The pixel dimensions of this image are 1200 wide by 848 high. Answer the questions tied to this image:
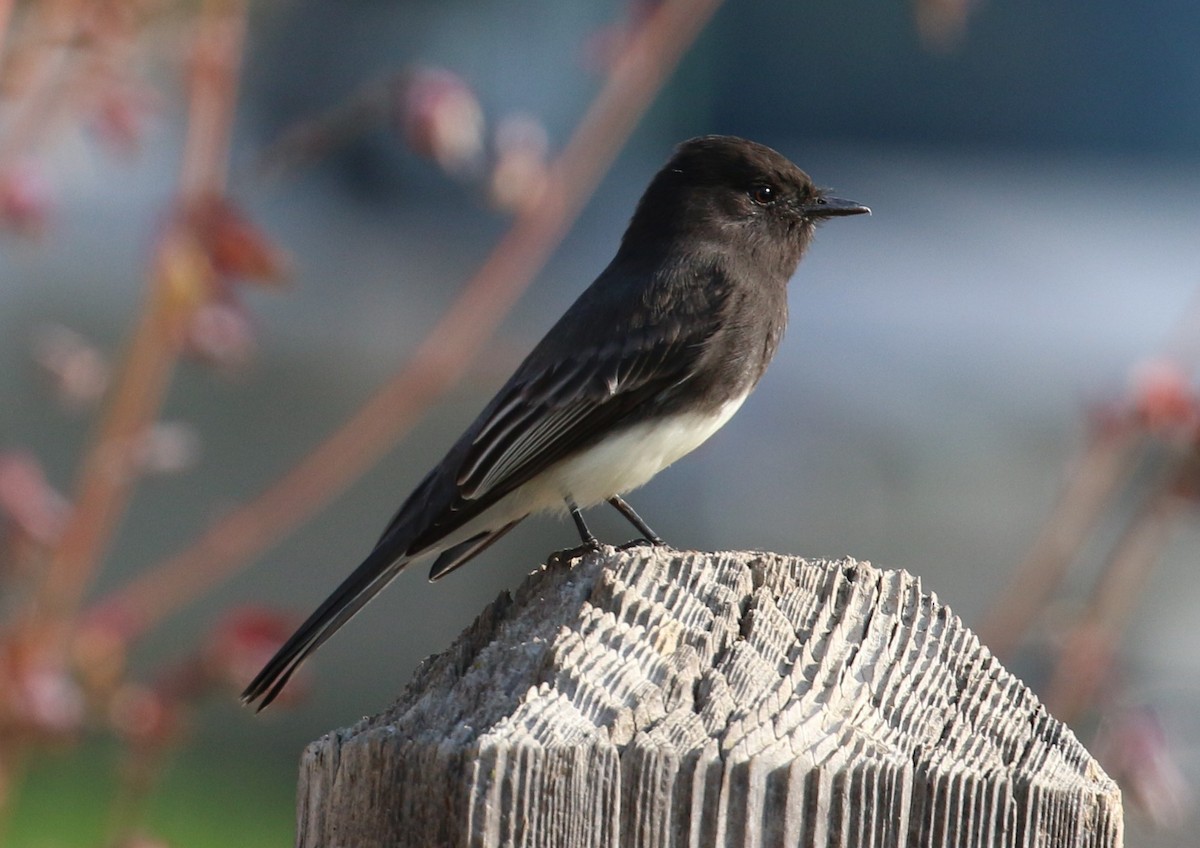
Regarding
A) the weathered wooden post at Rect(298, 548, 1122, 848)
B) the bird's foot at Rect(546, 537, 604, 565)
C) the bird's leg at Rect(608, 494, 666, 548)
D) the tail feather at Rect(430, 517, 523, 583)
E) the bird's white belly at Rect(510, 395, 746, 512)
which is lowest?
the weathered wooden post at Rect(298, 548, 1122, 848)

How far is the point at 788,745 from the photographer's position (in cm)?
157

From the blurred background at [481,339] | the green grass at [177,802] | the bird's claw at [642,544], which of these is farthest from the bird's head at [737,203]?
the green grass at [177,802]

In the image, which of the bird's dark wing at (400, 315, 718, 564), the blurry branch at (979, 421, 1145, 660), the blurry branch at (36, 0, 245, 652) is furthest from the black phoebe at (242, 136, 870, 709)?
the blurry branch at (979, 421, 1145, 660)

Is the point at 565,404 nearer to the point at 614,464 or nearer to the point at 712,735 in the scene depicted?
the point at 614,464

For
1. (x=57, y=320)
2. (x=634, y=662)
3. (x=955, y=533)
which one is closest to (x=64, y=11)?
A: (x=634, y=662)

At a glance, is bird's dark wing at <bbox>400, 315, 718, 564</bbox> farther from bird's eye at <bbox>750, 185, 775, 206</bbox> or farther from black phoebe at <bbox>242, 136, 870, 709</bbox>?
bird's eye at <bbox>750, 185, 775, 206</bbox>

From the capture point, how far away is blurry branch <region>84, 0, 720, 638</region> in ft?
10.9

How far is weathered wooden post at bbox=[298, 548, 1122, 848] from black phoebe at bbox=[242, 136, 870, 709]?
1.69m

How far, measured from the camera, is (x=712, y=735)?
1.55 m

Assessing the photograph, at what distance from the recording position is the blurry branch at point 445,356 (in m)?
3.32

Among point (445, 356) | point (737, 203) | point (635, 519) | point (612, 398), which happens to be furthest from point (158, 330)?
point (737, 203)

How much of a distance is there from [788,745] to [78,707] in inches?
74.4

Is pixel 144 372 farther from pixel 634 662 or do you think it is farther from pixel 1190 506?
pixel 1190 506

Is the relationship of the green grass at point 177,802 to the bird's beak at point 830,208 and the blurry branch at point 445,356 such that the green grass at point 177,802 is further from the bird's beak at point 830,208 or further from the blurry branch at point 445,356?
the bird's beak at point 830,208
